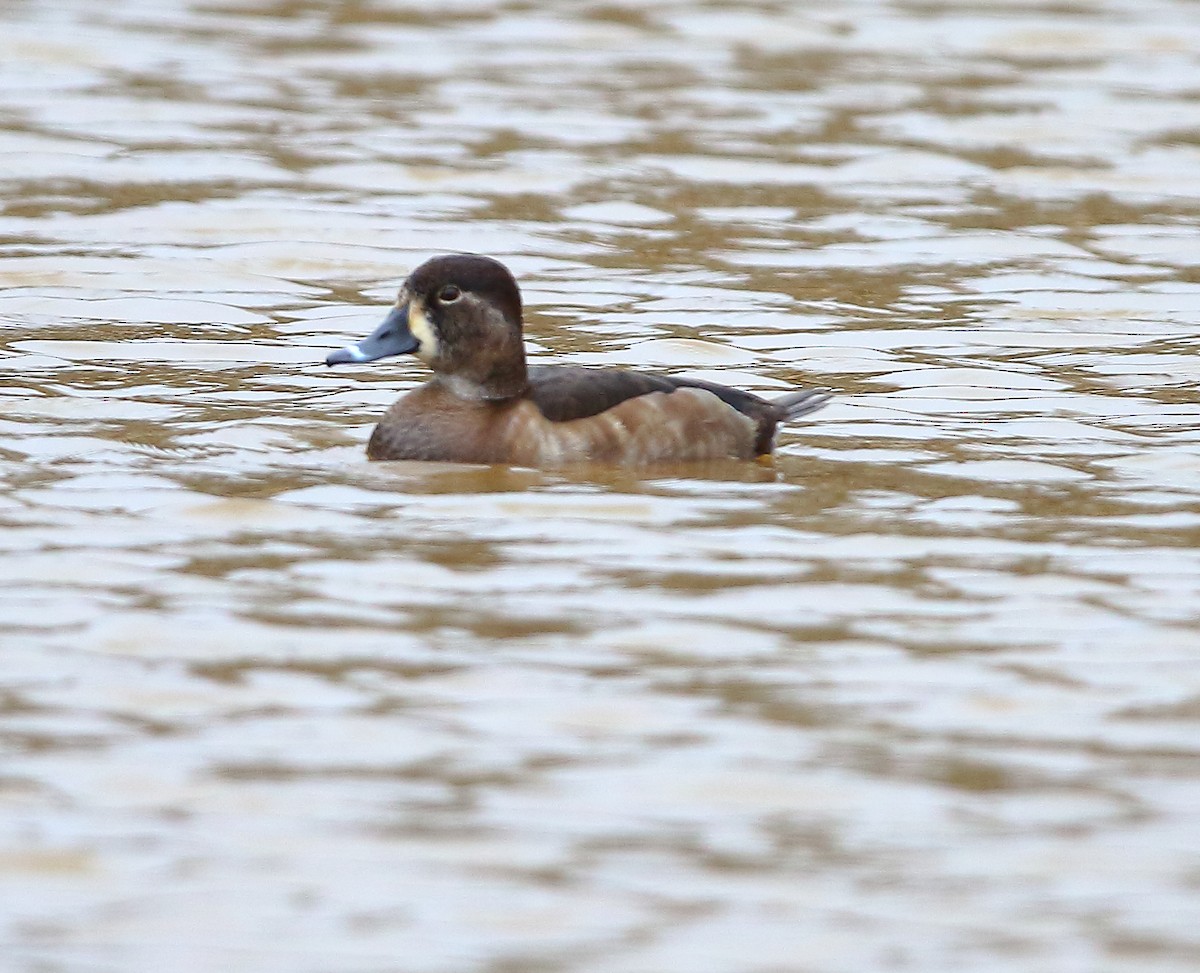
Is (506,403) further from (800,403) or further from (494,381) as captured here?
(800,403)

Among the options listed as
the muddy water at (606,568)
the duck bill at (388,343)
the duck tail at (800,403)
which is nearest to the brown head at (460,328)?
the duck bill at (388,343)

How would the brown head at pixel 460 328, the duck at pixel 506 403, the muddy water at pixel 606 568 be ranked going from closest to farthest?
1. the muddy water at pixel 606 568
2. the duck at pixel 506 403
3. the brown head at pixel 460 328

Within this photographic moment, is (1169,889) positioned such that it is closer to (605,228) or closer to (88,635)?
(88,635)

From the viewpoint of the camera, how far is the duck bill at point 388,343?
8383mm

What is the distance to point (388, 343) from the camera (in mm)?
8414

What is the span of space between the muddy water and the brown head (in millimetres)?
380

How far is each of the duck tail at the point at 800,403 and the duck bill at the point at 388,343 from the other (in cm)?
129

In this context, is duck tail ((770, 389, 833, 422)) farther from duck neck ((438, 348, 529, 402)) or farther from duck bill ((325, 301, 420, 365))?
duck bill ((325, 301, 420, 365))

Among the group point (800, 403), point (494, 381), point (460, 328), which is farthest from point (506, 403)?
Result: point (800, 403)

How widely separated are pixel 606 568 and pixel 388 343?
172 centimetres

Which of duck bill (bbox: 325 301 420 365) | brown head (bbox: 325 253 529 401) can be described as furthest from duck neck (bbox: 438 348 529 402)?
duck bill (bbox: 325 301 420 365)

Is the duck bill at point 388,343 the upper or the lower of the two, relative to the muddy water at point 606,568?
upper

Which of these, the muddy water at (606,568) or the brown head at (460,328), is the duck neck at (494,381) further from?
the muddy water at (606,568)

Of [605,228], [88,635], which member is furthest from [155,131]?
[88,635]
